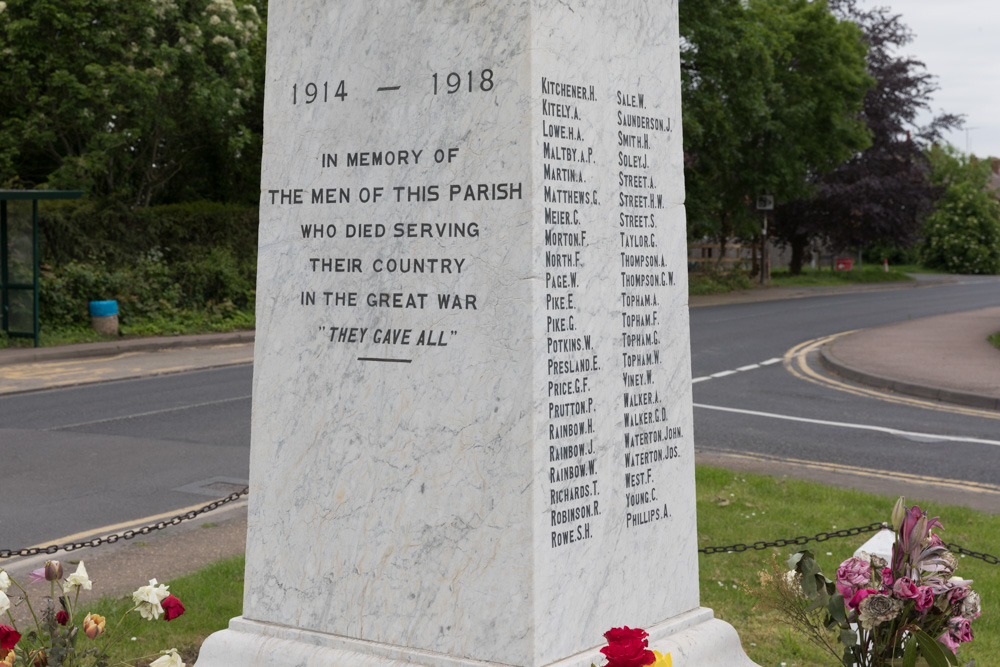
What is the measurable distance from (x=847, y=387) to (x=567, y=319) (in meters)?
13.5

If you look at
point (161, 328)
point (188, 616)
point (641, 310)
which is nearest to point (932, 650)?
point (641, 310)

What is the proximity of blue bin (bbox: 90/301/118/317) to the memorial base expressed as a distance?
19634mm

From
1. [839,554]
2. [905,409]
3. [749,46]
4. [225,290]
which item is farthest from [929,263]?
[839,554]

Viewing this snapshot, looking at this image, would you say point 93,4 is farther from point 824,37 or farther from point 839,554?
point 824,37

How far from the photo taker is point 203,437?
37.7 ft

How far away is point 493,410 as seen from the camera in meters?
3.64

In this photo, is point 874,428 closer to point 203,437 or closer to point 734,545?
point 734,545

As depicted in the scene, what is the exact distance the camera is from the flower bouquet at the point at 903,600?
3.46 m

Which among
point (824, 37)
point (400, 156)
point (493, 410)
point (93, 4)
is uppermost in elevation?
point (824, 37)

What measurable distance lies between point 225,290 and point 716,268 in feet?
70.1

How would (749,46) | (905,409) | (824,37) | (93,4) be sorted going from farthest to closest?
(824,37) < (749,46) < (93,4) < (905,409)

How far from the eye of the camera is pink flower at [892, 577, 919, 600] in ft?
11.3

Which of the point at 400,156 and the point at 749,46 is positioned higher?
the point at 749,46

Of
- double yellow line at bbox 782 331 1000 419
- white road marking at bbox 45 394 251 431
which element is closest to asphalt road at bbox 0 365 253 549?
white road marking at bbox 45 394 251 431
